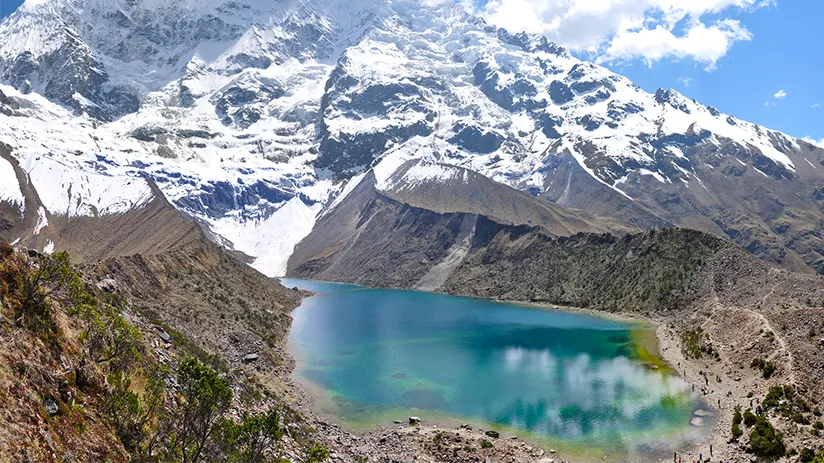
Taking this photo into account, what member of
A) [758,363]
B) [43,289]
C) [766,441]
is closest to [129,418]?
[43,289]

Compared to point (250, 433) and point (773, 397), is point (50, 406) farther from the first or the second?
point (773, 397)

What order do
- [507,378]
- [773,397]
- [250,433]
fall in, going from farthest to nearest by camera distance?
[507,378], [773,397], [250,433]

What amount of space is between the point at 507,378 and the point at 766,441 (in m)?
33.9

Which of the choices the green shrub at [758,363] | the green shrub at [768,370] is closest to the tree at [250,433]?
the green shrub at [768,370]

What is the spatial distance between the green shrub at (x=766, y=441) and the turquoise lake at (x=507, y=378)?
5.51 m

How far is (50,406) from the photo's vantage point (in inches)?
801

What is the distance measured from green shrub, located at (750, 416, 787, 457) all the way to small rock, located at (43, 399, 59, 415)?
160 ft

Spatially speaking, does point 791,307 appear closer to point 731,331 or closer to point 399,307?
point 731,331

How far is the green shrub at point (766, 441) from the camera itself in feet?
144

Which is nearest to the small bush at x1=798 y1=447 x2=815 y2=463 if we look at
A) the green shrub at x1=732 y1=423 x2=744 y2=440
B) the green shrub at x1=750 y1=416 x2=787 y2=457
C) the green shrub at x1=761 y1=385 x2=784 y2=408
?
the green shrub at x1=750 y1=416 x2=787 y2=457

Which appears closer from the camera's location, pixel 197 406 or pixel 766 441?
pixel 197 406

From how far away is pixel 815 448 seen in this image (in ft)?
140

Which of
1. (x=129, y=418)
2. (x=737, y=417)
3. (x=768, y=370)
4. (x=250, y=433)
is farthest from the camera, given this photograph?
(x=768, y=370)

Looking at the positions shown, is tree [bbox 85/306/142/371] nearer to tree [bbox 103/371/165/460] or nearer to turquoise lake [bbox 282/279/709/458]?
tree [bbox 103/371/165/460]
